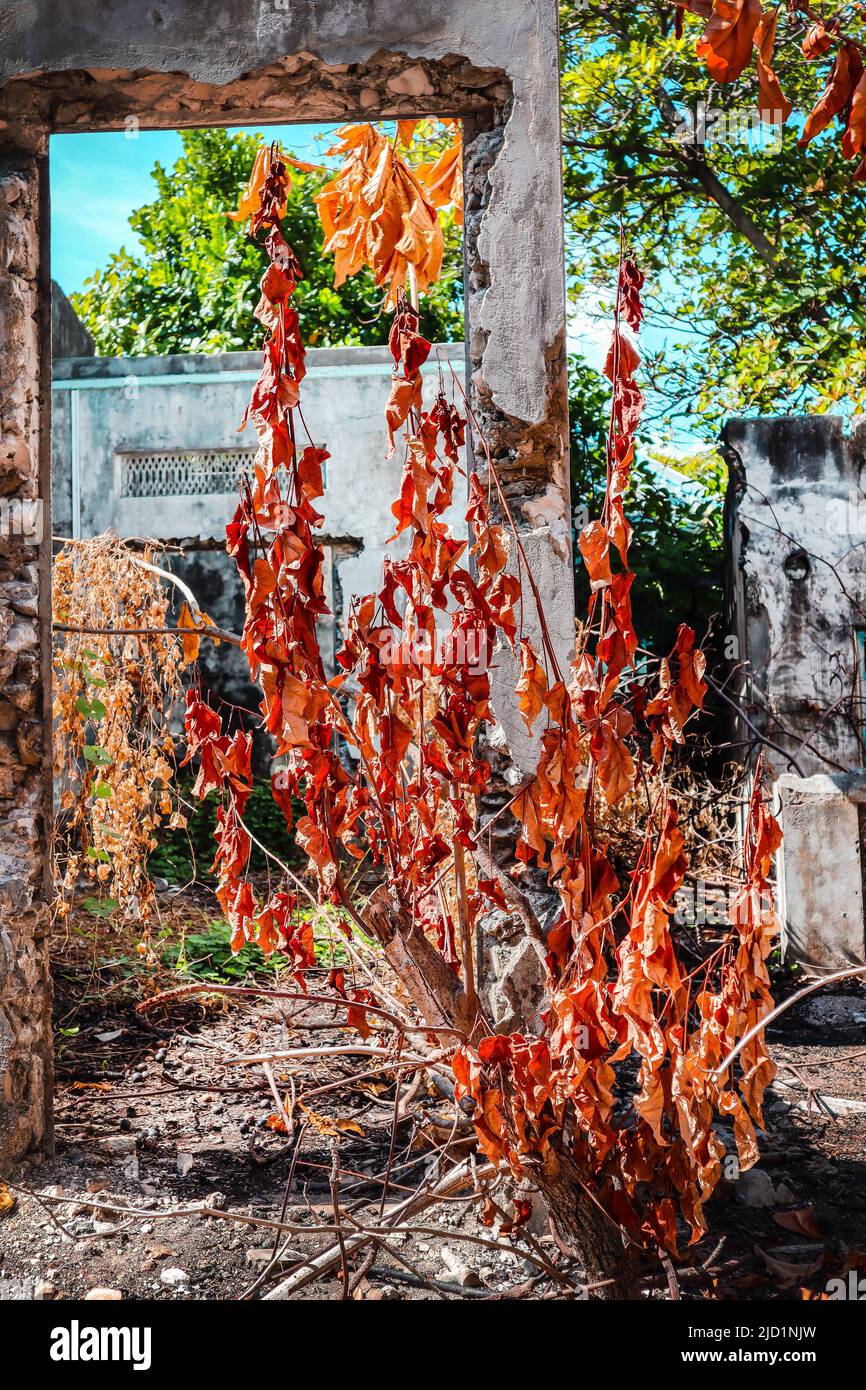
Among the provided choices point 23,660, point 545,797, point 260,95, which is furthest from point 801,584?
point 545,797

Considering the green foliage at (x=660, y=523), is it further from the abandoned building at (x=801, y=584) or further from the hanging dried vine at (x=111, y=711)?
the hanging dried vine at (x=111, y=711)

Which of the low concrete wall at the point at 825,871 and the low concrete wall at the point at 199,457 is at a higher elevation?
the low concrete wall at the point at 199,457

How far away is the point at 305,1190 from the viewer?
2891 millimetres

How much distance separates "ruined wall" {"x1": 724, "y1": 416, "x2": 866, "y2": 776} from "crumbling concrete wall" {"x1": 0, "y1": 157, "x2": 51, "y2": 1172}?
520 cm

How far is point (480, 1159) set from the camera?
2.94m

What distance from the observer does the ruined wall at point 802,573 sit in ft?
24.0

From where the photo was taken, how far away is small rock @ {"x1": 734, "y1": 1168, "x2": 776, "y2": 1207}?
9.49 feet

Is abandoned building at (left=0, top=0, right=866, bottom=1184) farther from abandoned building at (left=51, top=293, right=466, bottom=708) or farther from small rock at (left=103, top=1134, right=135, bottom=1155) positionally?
abandoned building at (left=51, top=293, right=466, bottom=708)

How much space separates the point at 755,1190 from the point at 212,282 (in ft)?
38.8

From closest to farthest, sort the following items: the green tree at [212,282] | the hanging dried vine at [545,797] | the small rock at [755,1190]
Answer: the hanging dried vine at [545,797] → the small rock at [755,1190] → the green tree at [212,282]

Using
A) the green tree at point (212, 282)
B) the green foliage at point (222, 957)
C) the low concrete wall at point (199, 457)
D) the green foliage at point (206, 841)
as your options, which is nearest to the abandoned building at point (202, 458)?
the low concrete wall at point (199, 457)

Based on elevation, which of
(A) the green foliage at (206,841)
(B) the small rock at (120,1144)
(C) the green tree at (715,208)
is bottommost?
(B) the small rock at (120,1144)

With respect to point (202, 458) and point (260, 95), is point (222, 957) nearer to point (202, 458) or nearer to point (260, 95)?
point (260, 95)
